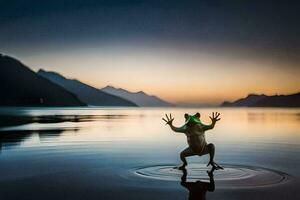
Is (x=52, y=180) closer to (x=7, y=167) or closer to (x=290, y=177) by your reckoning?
(x=7, y=167)

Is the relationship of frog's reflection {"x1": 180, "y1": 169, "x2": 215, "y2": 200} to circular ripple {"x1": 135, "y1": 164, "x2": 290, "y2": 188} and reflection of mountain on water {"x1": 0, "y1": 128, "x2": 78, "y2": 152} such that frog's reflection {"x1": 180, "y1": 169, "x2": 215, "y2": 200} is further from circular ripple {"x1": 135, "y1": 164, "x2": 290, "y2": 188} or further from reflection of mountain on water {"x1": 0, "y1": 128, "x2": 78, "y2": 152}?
reflection of mountain on water {"x1": 0, "y1": 128, "x2": 78, "y2": 152}

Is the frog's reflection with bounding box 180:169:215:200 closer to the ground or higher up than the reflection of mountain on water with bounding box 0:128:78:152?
closer to the ground

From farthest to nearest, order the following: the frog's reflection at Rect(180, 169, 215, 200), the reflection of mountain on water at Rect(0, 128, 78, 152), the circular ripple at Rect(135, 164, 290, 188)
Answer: the reflection of mountain on water at Rect(0, 128, 78, 152)
the circular ripple at Rect(135, 164, 290, 188)
the frog's reflection at Rect(180, 169, 215, 200)

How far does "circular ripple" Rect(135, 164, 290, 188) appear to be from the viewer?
1845cm

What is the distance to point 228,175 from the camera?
20578 millimetres

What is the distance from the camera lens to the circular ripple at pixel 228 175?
18.5 meters

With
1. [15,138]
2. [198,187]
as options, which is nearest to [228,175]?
[198,187]

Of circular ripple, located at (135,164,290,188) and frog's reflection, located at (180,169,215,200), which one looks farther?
circular ripple, located at (135,164,290,188)

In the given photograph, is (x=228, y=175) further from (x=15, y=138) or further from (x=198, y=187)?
(x=15, y=138)

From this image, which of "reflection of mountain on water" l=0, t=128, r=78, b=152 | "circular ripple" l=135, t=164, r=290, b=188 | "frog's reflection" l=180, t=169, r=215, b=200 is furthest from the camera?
"reflection of mountain on water" l=0, t=128, r=78, b=152

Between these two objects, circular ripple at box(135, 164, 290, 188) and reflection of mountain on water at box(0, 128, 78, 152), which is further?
reflection of mountain on water at box(0, 128, 78, 152)

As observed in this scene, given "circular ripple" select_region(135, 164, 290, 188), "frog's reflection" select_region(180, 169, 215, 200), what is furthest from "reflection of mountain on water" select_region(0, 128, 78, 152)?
"frog's reflection" select_region(180, 169, 215, 200)

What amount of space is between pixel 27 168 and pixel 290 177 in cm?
1372

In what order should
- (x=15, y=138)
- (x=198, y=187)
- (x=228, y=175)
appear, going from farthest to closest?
(x=15, y=138) → (x=228, y=175) → (x=198, y=187)
